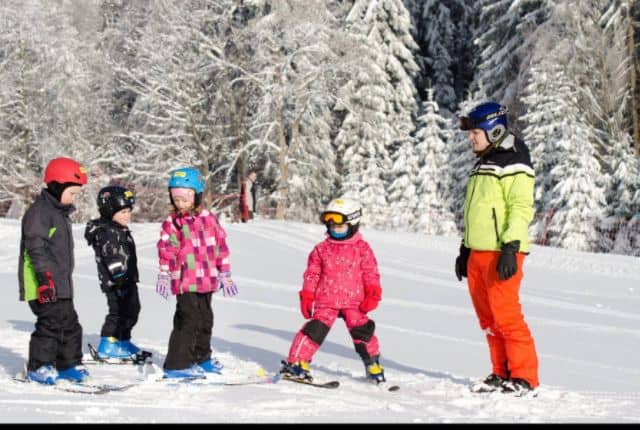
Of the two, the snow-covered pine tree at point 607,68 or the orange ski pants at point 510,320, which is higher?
the snow-covered pine tree at point 607,68

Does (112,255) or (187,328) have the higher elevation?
(112,255)

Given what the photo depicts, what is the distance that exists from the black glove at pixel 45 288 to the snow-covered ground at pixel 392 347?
0.58 metres

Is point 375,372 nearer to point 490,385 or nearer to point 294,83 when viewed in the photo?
point 490,385

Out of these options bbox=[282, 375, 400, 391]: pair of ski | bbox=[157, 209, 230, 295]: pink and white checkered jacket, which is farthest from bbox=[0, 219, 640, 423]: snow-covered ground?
bbox=[157, 209, 230, 295]: pink and white checkered jacket

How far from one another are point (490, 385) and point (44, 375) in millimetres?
2946

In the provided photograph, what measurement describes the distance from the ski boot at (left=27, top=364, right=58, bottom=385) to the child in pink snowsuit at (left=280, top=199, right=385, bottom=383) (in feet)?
4.99

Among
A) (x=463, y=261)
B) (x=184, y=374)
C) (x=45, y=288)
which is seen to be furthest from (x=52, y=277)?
(x=463, y=261)

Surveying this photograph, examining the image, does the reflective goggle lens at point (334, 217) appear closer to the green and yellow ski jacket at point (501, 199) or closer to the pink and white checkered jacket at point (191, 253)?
the pink and white checkered jacket at point (191, 253)

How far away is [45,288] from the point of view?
553 centimetres

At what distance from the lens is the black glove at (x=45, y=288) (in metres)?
5.53

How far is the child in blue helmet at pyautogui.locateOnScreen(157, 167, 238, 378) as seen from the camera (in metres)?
5.87

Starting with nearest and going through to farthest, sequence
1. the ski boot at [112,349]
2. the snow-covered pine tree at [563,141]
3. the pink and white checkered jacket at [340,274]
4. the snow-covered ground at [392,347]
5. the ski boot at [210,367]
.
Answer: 1. the snow-covered ground at [392,347]
2. the pink and white checkered jacket at [340,274]
3. the ski boot at [210,367]
4. the ski boot at [112,349]
5. the snow-covered pine tree at [563,141]

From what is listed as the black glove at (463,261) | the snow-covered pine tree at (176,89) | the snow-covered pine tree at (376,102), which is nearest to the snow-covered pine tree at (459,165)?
the snow-covered pine tree at (376,102)

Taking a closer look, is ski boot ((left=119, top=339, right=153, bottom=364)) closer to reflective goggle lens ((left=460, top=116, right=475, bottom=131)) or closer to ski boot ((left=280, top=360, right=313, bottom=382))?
ski boot ((left=280, top=360, right=313, bottom=382))
